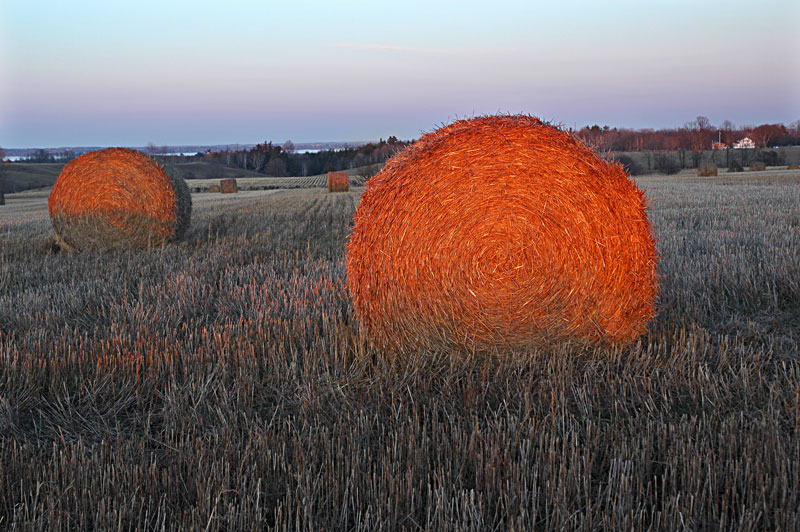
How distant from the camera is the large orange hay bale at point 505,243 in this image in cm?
393

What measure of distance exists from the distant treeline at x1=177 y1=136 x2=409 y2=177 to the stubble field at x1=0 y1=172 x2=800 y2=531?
54287mm

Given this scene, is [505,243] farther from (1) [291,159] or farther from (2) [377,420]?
(1) [291,159]

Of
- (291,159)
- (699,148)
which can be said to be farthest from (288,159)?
(699,148)

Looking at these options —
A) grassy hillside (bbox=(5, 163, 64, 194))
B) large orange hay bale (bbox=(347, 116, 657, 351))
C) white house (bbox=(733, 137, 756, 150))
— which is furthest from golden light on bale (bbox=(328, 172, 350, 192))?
white house (bbox=(733, 137, 756, 150))

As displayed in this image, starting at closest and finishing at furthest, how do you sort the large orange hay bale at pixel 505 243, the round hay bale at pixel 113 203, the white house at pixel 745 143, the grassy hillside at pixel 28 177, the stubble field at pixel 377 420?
1. the stubble field at pixel 377 420
2. the large orange hay bale at pixel 505 243
3. the round hay bale at pixel 113 203
4. the grassy hillside at pixel 28 177
5. the white house at pixel 745 143

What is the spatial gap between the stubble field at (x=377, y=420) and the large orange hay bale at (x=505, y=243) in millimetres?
216

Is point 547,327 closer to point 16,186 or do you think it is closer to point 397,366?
point 397,366

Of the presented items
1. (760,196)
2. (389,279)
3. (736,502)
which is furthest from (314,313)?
(760,196)

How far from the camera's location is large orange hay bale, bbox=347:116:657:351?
393 cm

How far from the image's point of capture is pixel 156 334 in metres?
4.27

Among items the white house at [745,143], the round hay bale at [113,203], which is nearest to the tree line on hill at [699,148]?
the white house at [745,143]

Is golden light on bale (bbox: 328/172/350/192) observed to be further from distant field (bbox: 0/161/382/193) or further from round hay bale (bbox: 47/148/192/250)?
round hay bale (bbox: 47/148/192/250)

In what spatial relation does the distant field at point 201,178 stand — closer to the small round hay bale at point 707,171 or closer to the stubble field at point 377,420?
the small round hay bale at point 707,171

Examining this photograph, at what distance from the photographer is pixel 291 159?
293 feet
